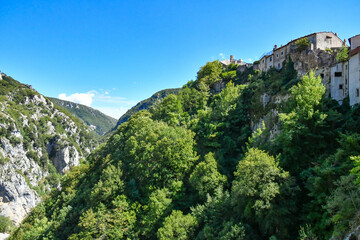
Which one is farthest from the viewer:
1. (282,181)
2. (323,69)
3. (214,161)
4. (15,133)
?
(15,133)

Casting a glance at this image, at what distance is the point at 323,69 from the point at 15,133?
13747 centimetres

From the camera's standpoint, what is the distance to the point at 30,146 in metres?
128

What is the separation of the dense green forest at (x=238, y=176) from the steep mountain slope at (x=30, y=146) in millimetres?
59538

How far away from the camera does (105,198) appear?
37531 millimetres

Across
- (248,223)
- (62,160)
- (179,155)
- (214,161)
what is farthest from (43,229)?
(62,160)

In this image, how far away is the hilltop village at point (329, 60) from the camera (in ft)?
84.9

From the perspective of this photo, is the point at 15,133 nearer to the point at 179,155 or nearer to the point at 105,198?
the point at 105,198

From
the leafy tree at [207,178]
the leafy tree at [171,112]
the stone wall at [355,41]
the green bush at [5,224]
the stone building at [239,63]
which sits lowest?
the green bush at [5,224]

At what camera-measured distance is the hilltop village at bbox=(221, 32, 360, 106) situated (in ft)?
84.9

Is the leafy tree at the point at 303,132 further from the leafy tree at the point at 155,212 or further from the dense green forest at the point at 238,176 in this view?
the leafy tree at the point at 155,212

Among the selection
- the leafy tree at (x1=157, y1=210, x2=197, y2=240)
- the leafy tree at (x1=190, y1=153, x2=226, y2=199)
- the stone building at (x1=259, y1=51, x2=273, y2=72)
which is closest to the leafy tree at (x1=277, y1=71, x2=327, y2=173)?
the leafy tree at (x1=190, y1=153, x2=226, y2=199)

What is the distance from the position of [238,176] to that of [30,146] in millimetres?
134684

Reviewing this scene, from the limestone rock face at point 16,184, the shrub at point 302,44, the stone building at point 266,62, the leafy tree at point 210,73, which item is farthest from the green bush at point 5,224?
the shrub at point 302,44

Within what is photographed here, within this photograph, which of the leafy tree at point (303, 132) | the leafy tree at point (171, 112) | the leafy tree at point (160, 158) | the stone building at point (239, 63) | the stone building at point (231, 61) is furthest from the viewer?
the stone building at point (231, 61)
